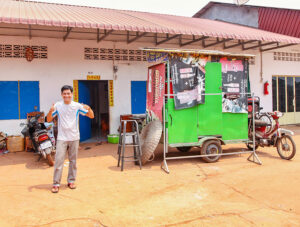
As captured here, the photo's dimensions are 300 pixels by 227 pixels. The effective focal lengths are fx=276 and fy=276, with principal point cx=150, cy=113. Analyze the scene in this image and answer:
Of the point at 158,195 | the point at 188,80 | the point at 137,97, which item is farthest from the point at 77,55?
the point at 158,195

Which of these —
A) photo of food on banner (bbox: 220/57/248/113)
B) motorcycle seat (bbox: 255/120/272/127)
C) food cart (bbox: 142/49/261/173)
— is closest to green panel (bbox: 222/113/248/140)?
food cart (bbox: 142/49/261/173)

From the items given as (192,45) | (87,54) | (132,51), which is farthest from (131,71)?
(192,45)

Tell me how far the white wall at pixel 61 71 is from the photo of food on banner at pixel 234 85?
448 cm

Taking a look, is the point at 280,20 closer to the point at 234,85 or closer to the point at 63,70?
the point at 234,85

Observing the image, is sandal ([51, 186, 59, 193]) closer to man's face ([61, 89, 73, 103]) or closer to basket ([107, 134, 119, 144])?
man's face ([61, 89, 73, 103])

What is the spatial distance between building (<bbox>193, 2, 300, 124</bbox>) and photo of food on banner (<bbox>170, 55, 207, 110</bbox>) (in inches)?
296

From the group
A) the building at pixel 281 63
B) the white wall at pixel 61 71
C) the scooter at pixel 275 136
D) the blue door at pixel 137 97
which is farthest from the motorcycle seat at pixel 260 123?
the building at pixel 281 63

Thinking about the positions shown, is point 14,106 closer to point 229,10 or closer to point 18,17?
point 18,17

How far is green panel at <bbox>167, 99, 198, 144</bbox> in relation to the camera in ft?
21.0

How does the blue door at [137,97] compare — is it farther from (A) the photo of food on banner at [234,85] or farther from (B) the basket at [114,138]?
(A) the photo of food on banner at [234,85]

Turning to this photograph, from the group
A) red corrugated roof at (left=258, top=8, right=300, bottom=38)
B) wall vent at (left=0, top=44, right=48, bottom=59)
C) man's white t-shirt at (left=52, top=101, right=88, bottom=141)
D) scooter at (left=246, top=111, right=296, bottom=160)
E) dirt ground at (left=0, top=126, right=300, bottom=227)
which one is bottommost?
dirt ground at (left=0, top=126, right=300, bottom=227)

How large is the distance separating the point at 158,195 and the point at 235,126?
11.0 ft

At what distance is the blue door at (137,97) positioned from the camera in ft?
34.9

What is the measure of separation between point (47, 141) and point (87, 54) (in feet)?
14.5
